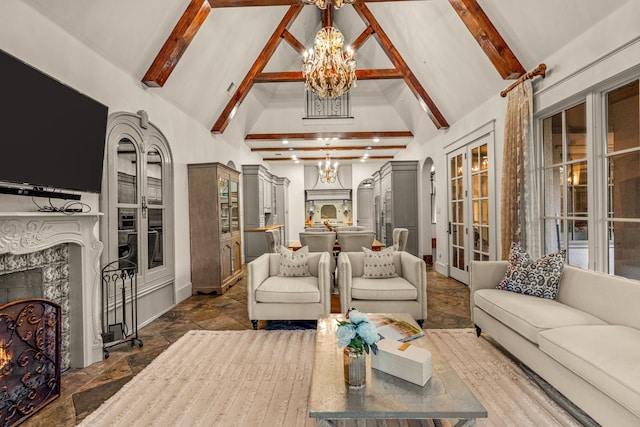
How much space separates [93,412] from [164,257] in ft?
7.96

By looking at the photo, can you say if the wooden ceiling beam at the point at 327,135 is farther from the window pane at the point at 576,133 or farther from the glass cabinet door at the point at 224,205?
the window pane at the point at 576,133

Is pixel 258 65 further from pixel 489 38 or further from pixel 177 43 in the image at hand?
pixel 489 38

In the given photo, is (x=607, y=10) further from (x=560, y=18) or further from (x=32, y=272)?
(x=32, y=272)

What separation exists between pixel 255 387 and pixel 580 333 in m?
2.14

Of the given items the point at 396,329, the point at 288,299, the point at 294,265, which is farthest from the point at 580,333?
the point at 294,265

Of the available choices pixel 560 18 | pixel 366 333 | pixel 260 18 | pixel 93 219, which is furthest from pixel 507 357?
pixel 260 18

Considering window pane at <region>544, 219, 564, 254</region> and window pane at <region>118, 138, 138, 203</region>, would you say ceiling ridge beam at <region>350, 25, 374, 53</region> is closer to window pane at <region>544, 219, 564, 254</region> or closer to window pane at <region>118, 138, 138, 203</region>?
window pane at <region>118, 138, 138, 203</region>

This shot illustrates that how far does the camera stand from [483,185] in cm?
489

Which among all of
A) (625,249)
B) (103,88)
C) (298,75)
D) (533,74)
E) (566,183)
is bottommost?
(625,249)

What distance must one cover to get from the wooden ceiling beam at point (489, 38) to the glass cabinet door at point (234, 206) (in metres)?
4.15

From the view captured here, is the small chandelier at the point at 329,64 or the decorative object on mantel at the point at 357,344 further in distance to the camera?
the small chandelier at the point at 329,64

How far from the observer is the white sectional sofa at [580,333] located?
1.66 metres

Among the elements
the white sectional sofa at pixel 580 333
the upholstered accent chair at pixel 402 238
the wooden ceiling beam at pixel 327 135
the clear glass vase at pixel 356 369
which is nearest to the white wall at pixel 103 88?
the wooden ceiling beam at pixel 327 135

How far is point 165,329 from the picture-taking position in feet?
11.7
